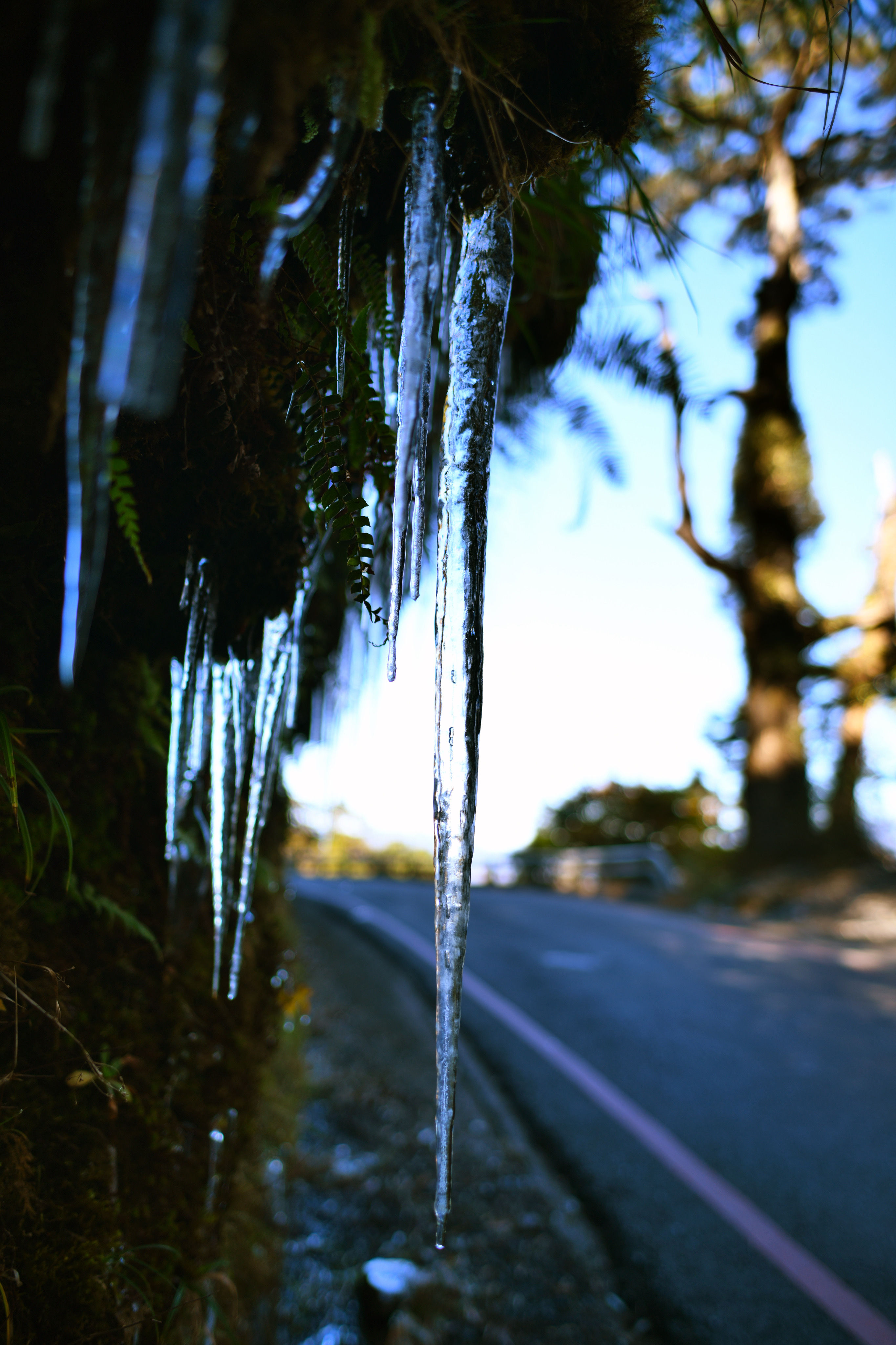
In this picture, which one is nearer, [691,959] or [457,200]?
[457,200]

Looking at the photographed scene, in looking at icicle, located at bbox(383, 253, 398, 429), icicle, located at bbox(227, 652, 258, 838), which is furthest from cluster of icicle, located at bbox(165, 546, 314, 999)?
icicle, located at bbox(383, 253, 398, 429)

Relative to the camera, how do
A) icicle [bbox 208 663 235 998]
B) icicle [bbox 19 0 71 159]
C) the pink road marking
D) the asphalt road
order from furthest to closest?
the asphalt road
the pink road marking
icicle [bbox 208 663 235 998]
icicle [bbox 19 0 71 159]

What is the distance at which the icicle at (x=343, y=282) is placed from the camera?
0.92 meters

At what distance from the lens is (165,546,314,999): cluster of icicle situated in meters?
1.20

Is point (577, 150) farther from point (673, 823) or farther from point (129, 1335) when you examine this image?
point (673, 823)

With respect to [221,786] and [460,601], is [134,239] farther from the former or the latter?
[221,786]

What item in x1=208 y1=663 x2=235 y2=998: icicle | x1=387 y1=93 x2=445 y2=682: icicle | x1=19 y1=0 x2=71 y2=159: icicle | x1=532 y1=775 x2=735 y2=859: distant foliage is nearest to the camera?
x1=19 y1=0 x2=71 y2=159: icicle

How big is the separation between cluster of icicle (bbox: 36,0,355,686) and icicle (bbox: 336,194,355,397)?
1.25 ft

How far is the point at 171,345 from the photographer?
0.53 meters

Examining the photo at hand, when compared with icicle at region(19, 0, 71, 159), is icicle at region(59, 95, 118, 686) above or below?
below

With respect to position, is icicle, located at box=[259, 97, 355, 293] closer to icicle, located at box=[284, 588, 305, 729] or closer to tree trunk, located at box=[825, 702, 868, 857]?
icicle, located at box=[284, 588, 305, 729]

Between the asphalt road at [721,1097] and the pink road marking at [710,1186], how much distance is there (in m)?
0.04

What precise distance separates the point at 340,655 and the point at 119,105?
5.76ft

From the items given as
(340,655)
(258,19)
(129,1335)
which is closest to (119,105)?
(258,19)
